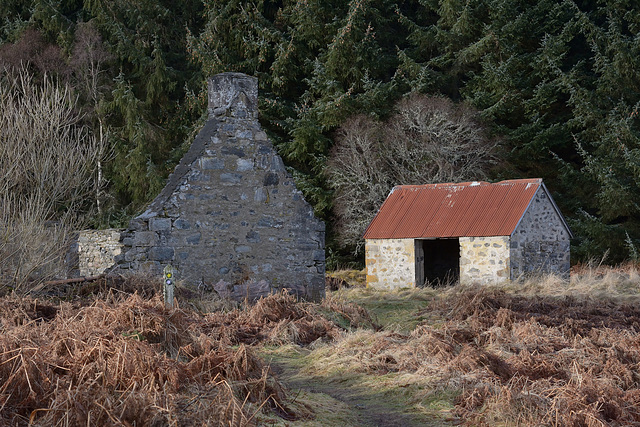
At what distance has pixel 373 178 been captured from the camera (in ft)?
99.7

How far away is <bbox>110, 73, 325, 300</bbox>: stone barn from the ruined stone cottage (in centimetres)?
2

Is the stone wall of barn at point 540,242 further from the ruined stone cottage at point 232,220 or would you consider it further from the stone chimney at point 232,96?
the stone chimney at point 232,96

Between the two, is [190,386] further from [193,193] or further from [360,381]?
[193,193]

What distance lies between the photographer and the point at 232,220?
14.1 m

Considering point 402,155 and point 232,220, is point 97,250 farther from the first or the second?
point 402,155

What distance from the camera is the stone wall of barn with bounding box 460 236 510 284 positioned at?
20.1 m

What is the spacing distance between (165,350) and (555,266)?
17064 millimetres

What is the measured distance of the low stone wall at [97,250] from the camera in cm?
1338

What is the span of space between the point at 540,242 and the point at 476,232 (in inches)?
86.0

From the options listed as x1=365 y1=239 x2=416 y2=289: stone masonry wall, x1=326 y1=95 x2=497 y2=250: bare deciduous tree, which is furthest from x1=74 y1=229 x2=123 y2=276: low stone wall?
x1=326 y1=95 x2=497 y2=250: bare deciduous tree

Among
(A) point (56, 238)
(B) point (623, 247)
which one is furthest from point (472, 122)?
(A) point (56, 238)

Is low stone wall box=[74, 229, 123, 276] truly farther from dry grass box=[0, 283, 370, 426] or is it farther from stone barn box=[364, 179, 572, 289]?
stone barn box=[364, 179, 572, 289]

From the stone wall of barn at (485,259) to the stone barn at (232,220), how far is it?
7.09 meters

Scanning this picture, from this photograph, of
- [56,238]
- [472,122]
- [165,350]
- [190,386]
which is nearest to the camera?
[190,386]
